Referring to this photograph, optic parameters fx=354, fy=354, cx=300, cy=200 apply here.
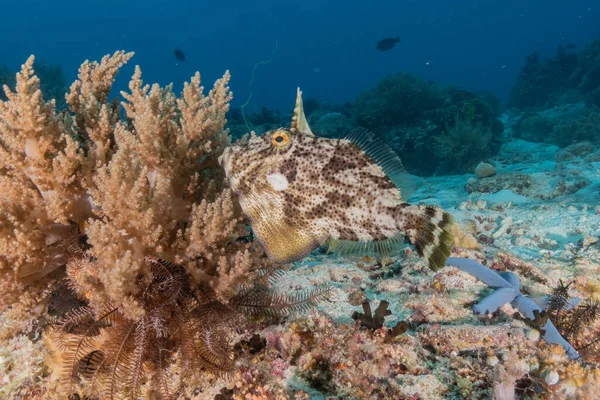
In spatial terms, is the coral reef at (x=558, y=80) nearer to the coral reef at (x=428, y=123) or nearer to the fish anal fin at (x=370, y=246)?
the coral reef at (x=428, y=123)

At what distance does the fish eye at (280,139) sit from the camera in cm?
284

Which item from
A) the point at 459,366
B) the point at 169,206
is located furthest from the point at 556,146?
the point at 169,206

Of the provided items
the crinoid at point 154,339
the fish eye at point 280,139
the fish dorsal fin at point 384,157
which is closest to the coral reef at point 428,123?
the fish dorsal fin at point 384,157

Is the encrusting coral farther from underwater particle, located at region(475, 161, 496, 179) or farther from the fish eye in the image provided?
underwater particle, located at region(475, 161, 496, 179)

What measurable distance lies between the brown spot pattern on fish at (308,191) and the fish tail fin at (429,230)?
110 mm

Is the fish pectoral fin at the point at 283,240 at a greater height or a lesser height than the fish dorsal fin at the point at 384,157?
lesser

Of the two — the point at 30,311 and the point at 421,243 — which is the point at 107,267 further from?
the point at 421,243

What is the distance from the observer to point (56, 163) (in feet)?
8.43

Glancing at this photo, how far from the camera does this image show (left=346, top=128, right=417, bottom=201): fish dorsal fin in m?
2.88

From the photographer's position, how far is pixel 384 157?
2902 mm

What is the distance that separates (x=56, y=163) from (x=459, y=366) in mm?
3436

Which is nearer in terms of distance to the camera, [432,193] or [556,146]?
[432,193]

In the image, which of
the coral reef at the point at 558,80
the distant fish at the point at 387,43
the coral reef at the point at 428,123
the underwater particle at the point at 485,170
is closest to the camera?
the underwater particle at the point at 485,170

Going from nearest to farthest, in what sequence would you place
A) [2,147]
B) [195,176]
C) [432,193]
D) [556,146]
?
[2,147], [195,176], [432,193], [556,146]
